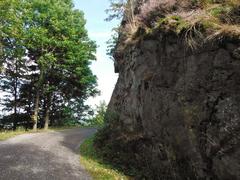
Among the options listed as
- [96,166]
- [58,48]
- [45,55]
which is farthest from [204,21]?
[58,48]

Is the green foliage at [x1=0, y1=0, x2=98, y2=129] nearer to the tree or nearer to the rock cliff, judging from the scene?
the tree

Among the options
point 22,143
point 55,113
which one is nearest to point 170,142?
point 22,143

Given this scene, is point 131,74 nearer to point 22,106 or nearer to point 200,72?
point 200,72

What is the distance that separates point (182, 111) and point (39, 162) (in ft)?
23.5

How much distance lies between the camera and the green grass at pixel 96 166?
14.3 metres

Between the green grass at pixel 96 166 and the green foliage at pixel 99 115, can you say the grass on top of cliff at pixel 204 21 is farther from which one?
the green foliage at pixel 99 115

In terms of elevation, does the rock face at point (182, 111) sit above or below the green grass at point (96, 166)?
above

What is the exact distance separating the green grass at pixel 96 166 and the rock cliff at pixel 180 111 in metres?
0.79

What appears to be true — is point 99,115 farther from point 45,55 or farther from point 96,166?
point 96,166

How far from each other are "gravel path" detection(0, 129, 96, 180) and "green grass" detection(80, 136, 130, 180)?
14.0 inches

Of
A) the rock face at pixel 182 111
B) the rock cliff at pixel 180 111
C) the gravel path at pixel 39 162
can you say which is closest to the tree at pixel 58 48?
the gravel path at pixel 39 162

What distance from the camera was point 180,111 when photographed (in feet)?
41.2

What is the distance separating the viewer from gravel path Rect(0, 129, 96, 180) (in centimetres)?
1330

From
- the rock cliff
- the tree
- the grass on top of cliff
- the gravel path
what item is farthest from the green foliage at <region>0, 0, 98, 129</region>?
the grass on top of cliff
